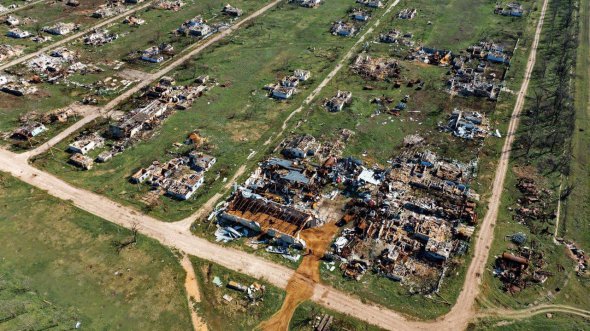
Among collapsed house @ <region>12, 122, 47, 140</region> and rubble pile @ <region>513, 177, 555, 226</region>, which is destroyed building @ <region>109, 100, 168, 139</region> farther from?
rubble pile @ <region>513, 177, 555, 226</region>

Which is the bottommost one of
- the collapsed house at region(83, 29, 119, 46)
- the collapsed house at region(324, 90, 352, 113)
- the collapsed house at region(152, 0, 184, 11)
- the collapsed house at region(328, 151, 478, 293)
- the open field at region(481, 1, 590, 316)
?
the open field at region(481, 1, 590, 316)

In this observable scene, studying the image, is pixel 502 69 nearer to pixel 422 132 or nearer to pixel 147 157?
pixel 422 132

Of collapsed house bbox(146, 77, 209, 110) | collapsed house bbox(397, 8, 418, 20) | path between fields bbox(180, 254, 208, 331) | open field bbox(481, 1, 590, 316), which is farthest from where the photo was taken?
collapsed house bbox(397, 8, 418, 20)

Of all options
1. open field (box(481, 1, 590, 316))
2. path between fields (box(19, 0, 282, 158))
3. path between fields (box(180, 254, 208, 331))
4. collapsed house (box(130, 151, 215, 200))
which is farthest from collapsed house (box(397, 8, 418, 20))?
path between fields (box(180, 254, 208, 331))

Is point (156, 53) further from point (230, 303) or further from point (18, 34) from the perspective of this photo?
point (230, 303)

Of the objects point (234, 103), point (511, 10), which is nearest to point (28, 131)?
point (234, 103)

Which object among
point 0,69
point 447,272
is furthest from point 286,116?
point 0,69
